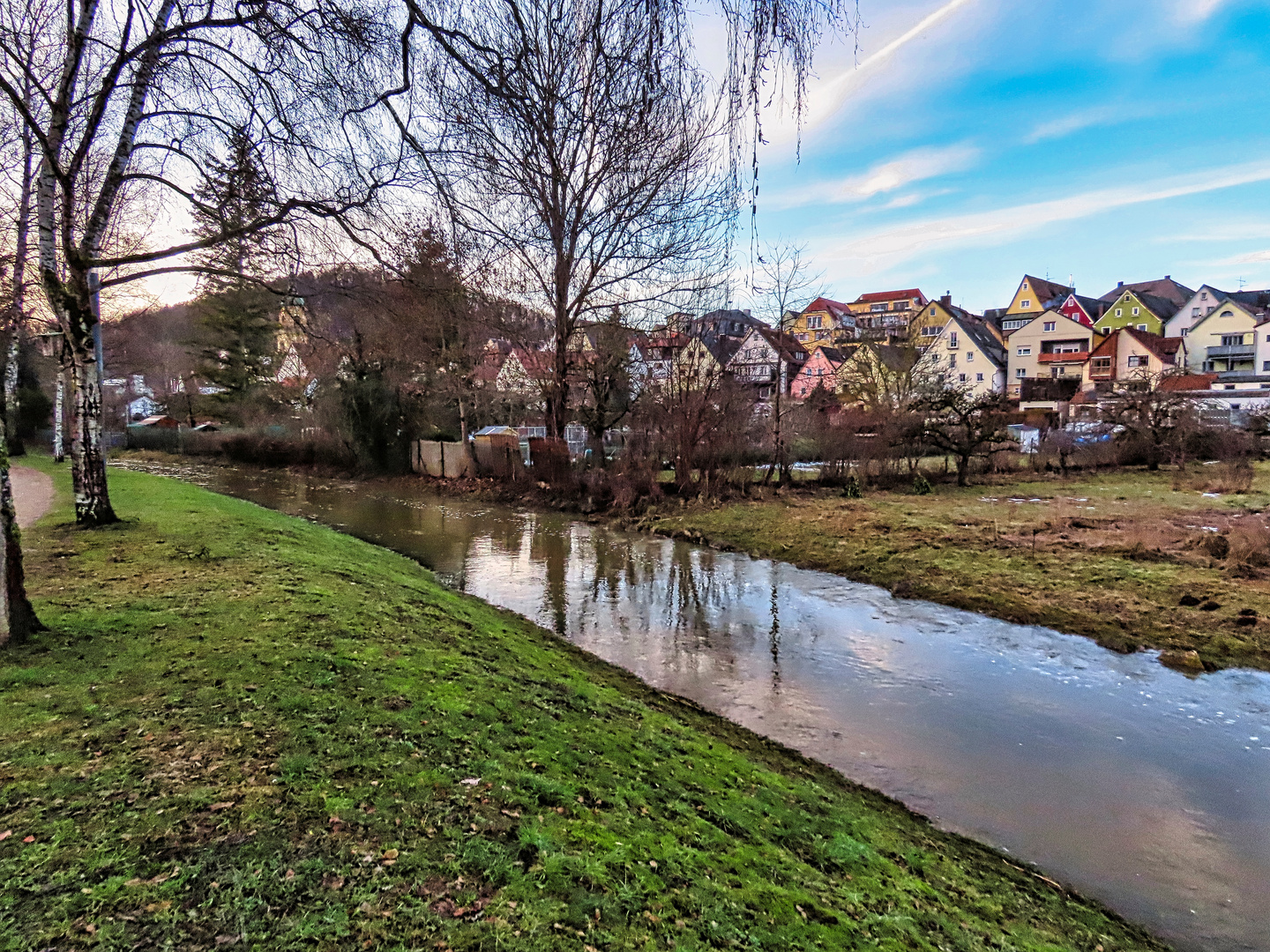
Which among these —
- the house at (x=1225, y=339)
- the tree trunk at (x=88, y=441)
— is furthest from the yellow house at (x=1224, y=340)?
the tree trunk at (x=88, y=441)

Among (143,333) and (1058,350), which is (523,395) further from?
(1058,350)

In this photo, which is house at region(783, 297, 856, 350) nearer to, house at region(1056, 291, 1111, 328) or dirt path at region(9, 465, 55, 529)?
house at region(1056, 291, 1111, 328)

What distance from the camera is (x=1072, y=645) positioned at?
9219mm

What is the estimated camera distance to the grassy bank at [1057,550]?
9.65 metres

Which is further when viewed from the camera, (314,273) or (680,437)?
(680,437)

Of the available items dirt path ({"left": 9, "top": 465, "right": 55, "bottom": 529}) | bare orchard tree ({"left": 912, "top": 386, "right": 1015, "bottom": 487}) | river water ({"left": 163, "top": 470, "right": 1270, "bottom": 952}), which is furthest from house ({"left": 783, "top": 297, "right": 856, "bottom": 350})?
dirt path ({"left": 9, "top": 465, "right": 55, "bottom": 529})

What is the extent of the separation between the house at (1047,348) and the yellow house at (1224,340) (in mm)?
8185

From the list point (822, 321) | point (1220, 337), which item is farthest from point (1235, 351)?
point (822, 321)

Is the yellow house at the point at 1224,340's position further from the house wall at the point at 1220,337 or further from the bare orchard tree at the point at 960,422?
the bare orchard tree at the point at 960,422

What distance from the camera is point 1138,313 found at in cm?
6481

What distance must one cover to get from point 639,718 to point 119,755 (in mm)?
3781

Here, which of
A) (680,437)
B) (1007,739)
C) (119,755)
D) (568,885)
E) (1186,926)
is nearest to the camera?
(568,885)

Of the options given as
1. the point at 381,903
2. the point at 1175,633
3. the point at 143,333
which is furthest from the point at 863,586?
the point at 143,333

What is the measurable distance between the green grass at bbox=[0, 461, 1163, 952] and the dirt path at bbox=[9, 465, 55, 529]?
19.0 feet
